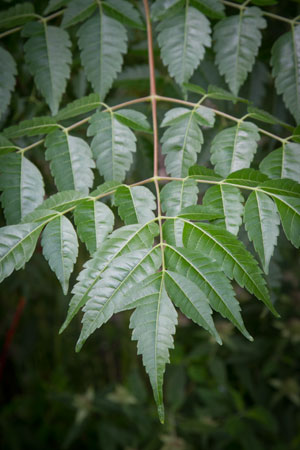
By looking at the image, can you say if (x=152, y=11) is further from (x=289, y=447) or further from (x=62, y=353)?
(x=62, y=353)

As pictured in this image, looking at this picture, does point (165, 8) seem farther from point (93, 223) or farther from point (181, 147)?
point (93, 223)

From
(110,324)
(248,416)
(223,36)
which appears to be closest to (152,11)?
(223,36)

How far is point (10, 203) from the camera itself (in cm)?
81

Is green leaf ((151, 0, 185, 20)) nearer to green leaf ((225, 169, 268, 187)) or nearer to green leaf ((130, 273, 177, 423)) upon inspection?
green leaf ((225, 169, 268, 187))

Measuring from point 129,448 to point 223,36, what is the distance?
68.8 inches

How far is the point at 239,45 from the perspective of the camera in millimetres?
911

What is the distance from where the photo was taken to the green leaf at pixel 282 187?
719mm

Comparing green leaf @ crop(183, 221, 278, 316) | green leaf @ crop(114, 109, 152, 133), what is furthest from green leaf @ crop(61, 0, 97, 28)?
green leaf @ crop(183, 221, 278, 316)

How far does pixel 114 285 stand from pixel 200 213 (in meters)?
0.20

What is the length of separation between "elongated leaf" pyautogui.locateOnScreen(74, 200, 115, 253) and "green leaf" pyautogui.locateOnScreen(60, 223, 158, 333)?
4 cm

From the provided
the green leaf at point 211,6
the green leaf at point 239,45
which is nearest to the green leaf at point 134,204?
the green leaf at point 239,45

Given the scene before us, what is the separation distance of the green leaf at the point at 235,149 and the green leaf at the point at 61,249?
0.33m

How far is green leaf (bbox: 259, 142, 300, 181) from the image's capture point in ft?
2.67

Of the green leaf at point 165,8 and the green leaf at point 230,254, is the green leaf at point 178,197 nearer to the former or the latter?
the green leaf at point 230,254
